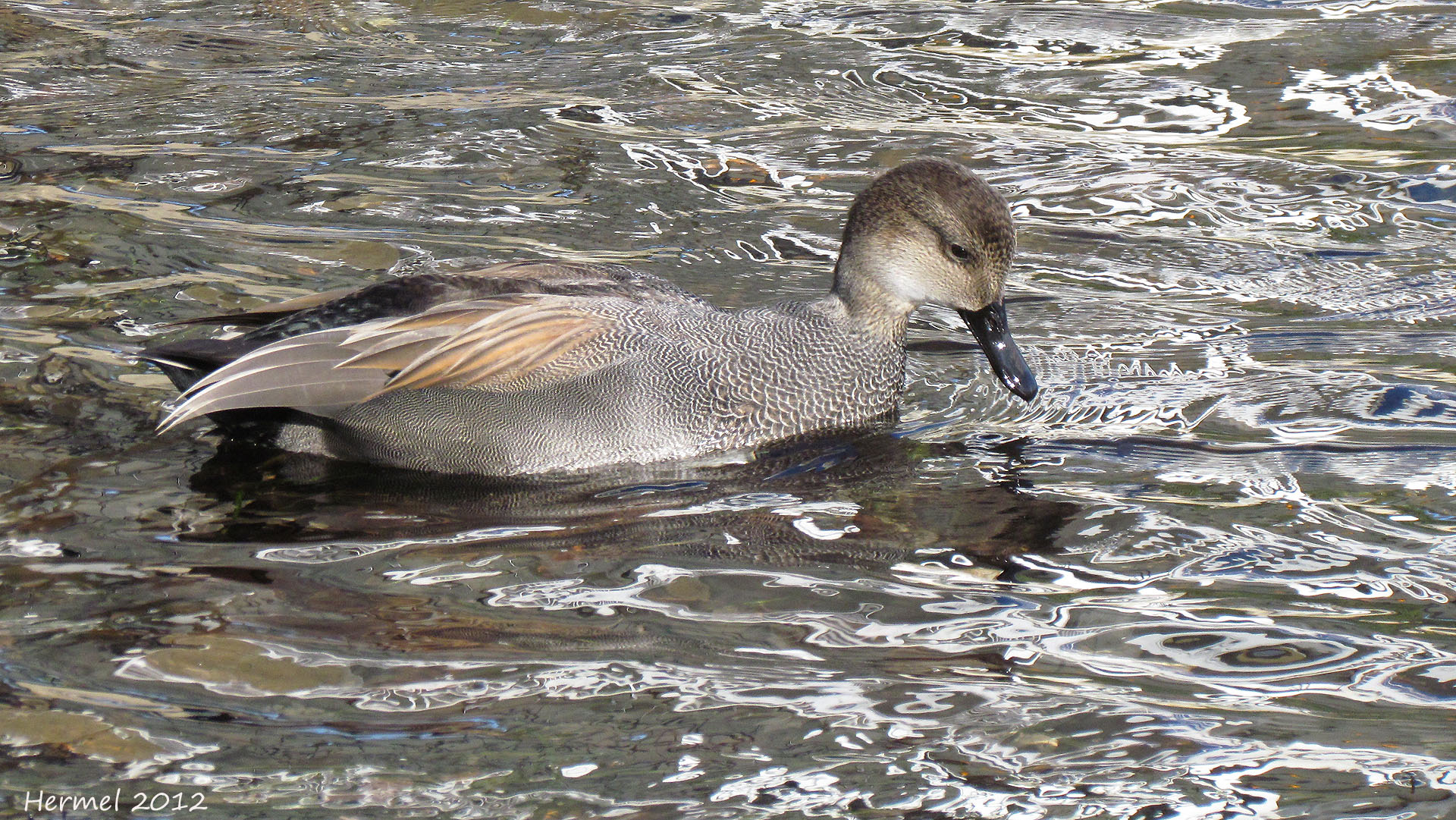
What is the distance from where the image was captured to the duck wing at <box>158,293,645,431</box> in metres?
5.06

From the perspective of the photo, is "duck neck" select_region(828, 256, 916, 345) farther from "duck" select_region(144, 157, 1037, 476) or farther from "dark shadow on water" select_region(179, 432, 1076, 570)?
"dark shadow on water" select_region(179, 432, 1076, 570)

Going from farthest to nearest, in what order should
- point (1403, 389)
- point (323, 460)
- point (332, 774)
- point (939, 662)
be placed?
point (1403, 389)
point (323, 460)
point (939, 662)
point (332, 774)

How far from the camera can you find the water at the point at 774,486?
3.48 meters

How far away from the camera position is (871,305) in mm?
5934

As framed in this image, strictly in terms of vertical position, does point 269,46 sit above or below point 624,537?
above

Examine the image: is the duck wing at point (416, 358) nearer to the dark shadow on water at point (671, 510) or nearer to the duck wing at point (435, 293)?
the duck wing at point (435, 293)

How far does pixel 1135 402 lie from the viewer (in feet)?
19.0

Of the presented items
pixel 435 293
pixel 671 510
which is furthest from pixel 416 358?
pixel 671 510

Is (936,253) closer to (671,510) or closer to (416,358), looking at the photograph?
(671,510)

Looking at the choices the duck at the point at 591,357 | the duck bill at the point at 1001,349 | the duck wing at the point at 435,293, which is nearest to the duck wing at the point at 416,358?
the duck at the point at 591,357

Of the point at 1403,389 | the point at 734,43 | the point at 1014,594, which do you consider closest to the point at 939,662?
the point at 1014,594

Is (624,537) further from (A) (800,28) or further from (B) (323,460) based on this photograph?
(A) (800,28)

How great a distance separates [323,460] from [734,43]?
5.78 metres

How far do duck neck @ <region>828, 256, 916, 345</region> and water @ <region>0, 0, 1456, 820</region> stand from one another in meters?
0.32
